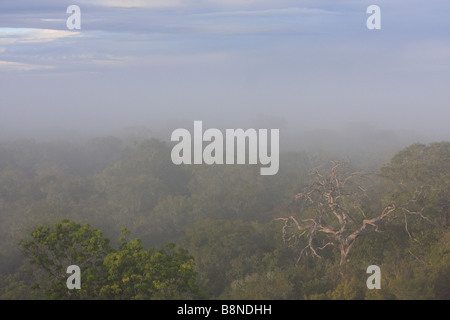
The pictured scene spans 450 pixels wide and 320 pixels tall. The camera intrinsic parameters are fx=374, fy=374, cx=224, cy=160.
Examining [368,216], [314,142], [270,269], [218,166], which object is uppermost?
[314,142]

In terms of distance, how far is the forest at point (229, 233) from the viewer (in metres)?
13.5

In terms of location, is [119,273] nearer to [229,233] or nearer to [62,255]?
[62,255]

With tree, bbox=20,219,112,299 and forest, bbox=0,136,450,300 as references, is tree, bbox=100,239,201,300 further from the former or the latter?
tree, bbox=20,219,112,299

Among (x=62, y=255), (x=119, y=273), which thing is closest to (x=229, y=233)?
(x=119, y=273)

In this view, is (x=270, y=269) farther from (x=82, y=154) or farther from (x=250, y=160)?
(x=82, y=154)

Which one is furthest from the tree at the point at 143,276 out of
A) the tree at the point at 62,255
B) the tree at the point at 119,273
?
the tree at the point at 62,255

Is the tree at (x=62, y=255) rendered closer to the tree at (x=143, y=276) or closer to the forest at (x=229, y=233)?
the forest at (x=229, y=233)

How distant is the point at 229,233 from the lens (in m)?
24.2

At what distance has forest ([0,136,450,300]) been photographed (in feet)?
44.4

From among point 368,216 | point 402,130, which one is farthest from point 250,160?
point 402,130

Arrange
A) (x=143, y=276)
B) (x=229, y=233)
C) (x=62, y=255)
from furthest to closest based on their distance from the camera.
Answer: (x=229, y=233) < (x=62, y=255) < (x=143, y=276)

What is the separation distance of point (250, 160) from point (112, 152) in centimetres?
4209

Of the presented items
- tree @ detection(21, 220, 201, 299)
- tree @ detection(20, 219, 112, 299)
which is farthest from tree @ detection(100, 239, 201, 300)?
tree @ detection(20, 219, 112, 299)
